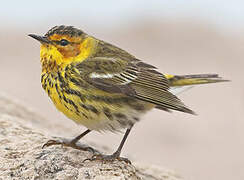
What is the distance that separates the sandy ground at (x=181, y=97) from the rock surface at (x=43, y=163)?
2169 millimetres

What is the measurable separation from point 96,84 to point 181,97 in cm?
819

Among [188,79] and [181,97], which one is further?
[181,97]

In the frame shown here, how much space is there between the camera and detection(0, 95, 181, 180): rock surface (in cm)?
530

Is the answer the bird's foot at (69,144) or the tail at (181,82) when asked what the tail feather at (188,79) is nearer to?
the tail at (181,82)

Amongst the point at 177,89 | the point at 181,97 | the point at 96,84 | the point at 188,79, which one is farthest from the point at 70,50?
the point at 181,97

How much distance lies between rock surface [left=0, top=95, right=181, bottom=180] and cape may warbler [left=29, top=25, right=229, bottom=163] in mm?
219

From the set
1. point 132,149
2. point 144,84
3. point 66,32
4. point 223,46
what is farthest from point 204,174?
point 223,46

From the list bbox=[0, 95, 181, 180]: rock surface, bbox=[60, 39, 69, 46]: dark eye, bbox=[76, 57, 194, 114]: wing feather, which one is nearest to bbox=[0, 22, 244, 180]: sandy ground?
bbox=[76, 57, 194, 114]: wing feather

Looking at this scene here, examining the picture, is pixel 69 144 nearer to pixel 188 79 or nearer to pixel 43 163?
pixel 43 163

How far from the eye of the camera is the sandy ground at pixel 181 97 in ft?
36.4

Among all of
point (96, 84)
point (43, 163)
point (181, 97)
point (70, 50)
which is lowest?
point (43, 163)

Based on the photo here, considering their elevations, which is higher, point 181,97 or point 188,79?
point 188,79

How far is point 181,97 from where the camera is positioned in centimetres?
1398

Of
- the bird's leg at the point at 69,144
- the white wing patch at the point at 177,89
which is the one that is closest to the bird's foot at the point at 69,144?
the bird's leg at the point at 69,144
